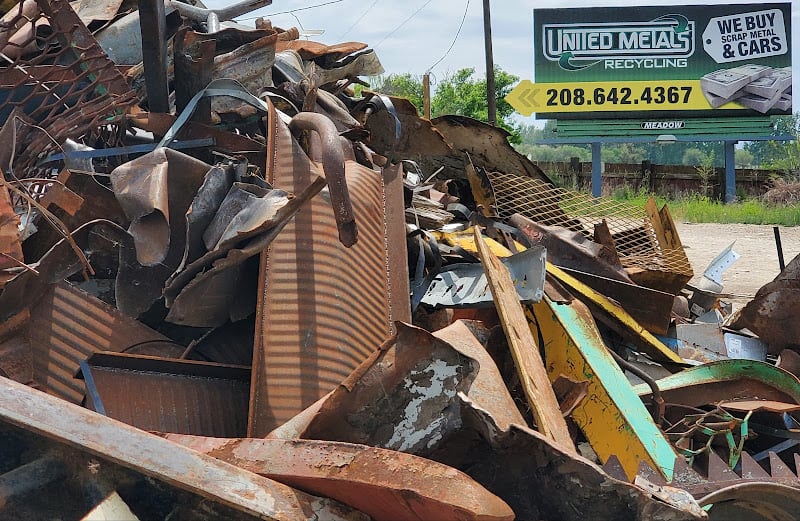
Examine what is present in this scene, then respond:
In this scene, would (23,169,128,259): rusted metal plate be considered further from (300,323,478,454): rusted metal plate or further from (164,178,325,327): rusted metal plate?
(300,323,478,454): rusted metal plate

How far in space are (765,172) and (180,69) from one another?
21.5 m

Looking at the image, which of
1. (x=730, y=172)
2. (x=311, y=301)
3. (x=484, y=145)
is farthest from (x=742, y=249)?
(x=311, y=301)

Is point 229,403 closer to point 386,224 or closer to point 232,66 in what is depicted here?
point 386,224

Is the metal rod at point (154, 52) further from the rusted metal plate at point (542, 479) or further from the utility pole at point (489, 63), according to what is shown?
the utility pole at point (489, 63)

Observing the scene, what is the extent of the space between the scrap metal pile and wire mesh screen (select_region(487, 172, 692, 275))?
0.22m

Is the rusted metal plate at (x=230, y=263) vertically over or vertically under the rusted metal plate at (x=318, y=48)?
under

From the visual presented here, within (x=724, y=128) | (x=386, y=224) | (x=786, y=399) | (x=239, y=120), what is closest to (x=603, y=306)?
(x=786, y=399)

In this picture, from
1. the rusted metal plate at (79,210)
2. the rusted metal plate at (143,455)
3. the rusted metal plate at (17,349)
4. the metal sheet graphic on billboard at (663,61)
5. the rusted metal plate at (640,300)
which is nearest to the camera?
the rusted metal plate at (143,455)

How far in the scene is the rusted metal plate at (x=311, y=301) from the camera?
2.20m

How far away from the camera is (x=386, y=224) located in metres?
2.89

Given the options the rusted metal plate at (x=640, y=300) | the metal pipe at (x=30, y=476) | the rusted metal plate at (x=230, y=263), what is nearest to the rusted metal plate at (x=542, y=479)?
the rusted metal plate at (x=230, y=263)

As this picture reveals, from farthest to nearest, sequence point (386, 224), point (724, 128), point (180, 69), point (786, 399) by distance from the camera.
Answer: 1. point (724, 128)
2. point (180, 69)
3. point (786, 399)
4. point (386, 224)

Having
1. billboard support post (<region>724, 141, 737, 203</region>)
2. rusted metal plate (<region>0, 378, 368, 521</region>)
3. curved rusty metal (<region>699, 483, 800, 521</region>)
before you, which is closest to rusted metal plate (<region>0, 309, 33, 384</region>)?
rusted metal plate (<region>0, 378, 368, 521</region>)

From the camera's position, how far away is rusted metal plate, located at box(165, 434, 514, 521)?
57.8 inches
